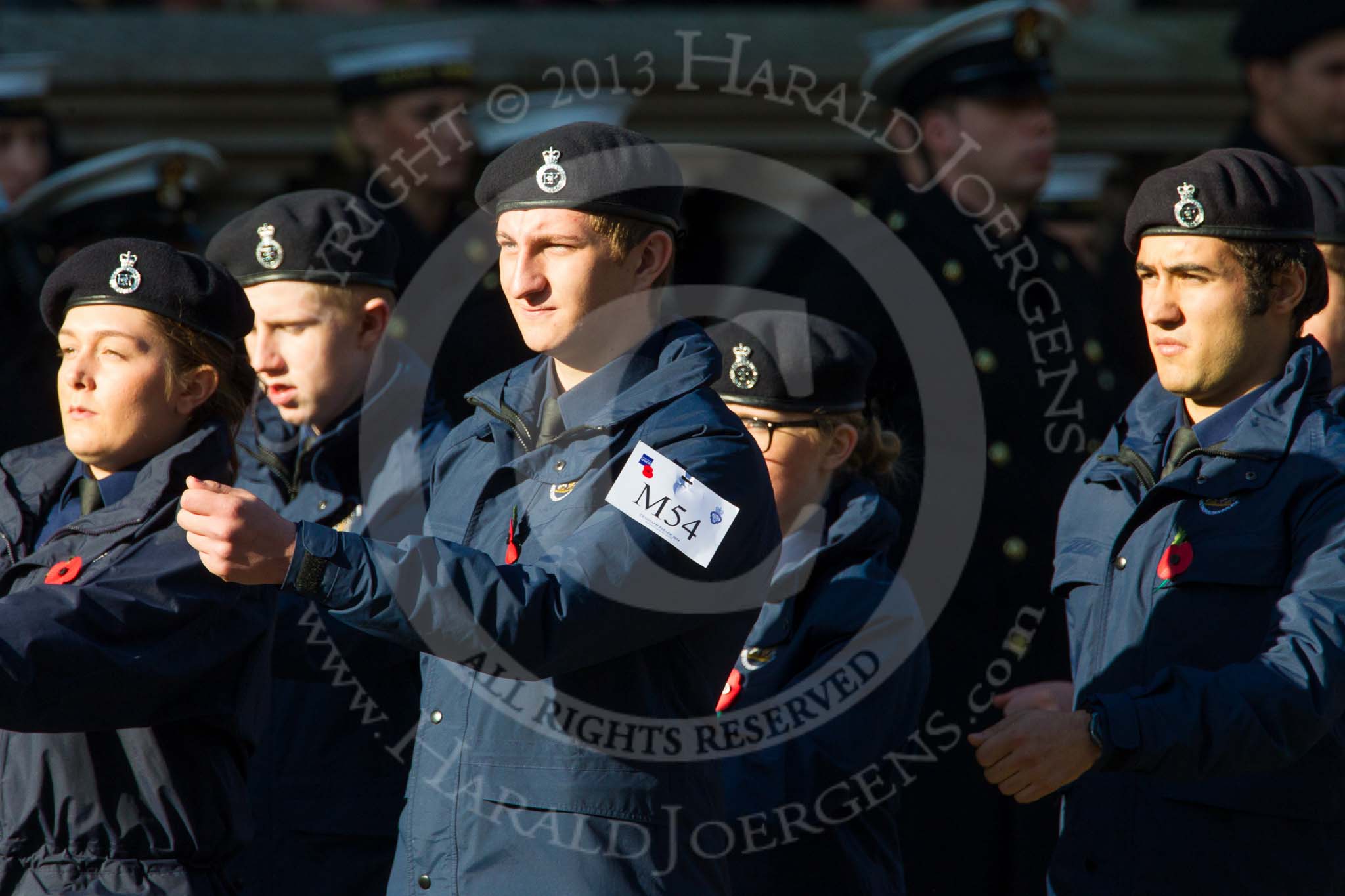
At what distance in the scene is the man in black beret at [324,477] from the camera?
11.5 ft

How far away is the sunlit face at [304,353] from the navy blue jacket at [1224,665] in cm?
154

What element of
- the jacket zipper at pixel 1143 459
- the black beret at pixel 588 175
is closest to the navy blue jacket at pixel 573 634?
the black beret at pixel 588 175

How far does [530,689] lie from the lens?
2.66 metres

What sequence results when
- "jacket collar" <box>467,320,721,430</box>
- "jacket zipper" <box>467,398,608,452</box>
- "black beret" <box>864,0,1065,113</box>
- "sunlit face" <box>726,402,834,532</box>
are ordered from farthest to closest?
"black beret" <box>864,0,1065,113</box> < "sunlit face" <box>726,402,834,532</box> < "jacket zipper" <box>467,398,608,452</box> < "jacket collar" <box>467,320,721,430</box>

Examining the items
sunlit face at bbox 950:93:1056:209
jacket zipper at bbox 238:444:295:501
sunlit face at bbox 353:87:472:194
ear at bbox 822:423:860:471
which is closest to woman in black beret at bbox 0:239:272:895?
jacket zipper at bbox 238:444:295:501

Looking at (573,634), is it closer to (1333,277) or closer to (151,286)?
(151,286)

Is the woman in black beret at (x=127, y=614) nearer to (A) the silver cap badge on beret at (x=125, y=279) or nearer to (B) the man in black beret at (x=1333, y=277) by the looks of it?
(A) the silver cap badge on beret at (x=125, y=279)

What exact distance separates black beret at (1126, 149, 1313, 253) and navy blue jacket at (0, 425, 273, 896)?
5.25ft

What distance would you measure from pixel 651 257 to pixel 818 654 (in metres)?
0.92

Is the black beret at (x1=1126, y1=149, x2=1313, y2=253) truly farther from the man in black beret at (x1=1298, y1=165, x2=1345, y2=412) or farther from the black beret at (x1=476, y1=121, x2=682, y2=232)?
the black beret at (x1=476, y1=121, x2=682, y2=232)

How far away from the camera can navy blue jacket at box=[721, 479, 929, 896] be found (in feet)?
10.7

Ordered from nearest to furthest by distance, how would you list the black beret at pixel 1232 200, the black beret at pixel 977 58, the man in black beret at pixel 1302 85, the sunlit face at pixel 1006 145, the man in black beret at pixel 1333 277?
the black beret at pixel 1232 200
the man in black beret at pixel 1333 277
the sunlit face at pixel 1006 145
the black beret at pixel 977 58
the man in black beret at pixel 1302 85

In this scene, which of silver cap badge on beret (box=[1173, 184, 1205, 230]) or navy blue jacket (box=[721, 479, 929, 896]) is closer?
silver cap badge on beret (box=[1173, 184, 1205, 230])

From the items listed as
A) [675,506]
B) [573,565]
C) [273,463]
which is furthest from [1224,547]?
[273,463]
